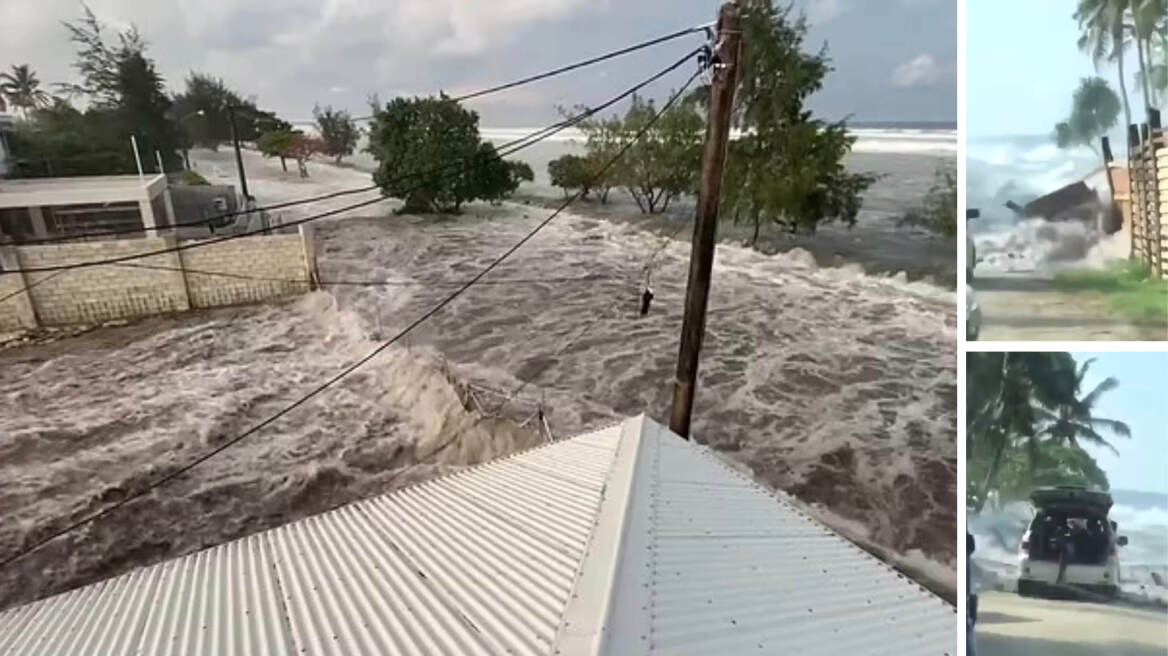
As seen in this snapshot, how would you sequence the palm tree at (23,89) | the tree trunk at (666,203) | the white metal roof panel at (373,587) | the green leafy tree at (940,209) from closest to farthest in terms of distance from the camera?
the white metal roof panel at (373,587) < the green leafy tree at (940,209) < the palm tree at (23,89) < the tree trunk at (666,203)

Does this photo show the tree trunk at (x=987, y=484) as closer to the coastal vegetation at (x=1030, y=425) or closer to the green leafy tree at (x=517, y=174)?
the coastal vegetation at (x=1030, y=425)

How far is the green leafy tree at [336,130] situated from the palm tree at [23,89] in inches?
29.2

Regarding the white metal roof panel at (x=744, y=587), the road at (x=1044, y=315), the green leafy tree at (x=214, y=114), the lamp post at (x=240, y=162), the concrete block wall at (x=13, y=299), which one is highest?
the green leafy tree at (x=214, y=114)

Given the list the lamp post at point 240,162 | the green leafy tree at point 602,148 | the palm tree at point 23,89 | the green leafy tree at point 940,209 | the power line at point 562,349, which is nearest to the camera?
the green leafy tree at point 940,209

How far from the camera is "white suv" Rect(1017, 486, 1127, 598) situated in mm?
800

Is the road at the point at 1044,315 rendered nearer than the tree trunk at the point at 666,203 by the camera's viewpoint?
Yes

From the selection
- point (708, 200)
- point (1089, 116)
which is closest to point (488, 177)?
point (708, 200)

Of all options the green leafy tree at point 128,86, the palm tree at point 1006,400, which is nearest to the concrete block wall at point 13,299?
the green leafy tree at point 128,86

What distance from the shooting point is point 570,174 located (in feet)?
7.12

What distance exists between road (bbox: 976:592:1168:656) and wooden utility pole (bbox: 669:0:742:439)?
1.14 meters

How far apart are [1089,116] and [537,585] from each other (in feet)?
3.31

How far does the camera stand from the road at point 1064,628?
31.3 inches

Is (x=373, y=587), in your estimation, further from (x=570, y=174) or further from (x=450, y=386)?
(x=570, y=174)

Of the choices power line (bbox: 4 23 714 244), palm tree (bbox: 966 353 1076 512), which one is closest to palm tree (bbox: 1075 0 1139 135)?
palm tree (bbox: 966 353 1076 512)
